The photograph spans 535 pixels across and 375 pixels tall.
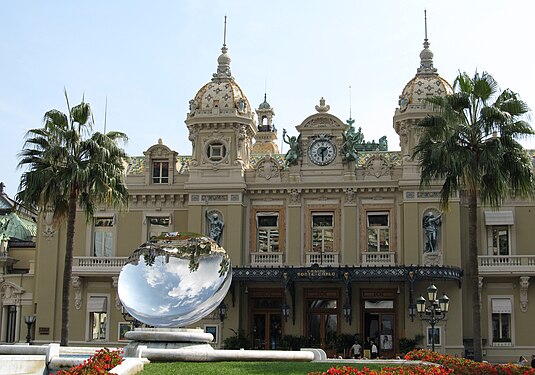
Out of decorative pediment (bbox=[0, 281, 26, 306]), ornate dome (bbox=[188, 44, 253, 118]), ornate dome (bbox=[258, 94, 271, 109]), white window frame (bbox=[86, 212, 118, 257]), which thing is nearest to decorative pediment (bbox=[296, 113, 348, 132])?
ornate dome (bbox=[188, 44, 253, 118])

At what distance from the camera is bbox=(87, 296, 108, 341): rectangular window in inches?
1759

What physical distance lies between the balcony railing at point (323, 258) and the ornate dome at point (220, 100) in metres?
8.21

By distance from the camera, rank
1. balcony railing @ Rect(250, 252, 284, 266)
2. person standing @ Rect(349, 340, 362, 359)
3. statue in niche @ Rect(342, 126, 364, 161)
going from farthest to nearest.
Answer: statue in niche @ Rect(342, 126, 364, 161), balcony railing @ Rect(250, 252, 284, 266), person standing @ Rect(349, 340, 362, 359)

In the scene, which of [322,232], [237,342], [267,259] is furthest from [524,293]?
[237,342]

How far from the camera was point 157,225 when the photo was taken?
45.6 m

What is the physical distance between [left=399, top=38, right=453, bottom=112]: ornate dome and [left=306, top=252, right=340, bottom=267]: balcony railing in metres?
8.15

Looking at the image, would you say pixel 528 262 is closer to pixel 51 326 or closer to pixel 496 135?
pixel 496 135

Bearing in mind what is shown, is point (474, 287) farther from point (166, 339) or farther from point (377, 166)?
point (377, 166)

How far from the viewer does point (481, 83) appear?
3303cm

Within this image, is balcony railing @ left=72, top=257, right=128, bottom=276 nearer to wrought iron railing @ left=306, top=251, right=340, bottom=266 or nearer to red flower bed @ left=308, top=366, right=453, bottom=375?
wrought iron railing @ left=306, top=251, right=340, bottom=266

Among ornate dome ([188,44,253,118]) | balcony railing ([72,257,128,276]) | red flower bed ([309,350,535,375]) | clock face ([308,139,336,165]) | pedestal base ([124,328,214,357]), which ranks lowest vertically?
red flower bed ([309,350,535,375])

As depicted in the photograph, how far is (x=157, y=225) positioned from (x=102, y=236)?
3069 millimetres

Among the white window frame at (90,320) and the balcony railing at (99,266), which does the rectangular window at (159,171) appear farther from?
the white window frame at (90,320)

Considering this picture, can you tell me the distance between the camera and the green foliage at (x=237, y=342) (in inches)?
1628
